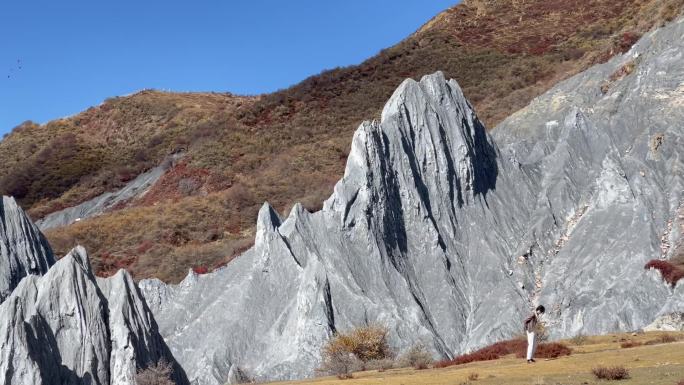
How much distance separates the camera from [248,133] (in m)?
111

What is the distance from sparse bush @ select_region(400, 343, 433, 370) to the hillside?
29.4 meters

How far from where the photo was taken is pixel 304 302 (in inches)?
1567

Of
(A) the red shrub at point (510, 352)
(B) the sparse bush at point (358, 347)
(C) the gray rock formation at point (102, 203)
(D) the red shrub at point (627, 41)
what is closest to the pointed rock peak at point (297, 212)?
(B) the sparse bush at point (358, 347)

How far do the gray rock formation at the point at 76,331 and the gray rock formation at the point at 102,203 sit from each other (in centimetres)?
6648

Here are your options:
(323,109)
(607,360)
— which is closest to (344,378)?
(607,360)

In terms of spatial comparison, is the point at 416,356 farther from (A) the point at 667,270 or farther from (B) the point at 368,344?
(A) the point at 667,270

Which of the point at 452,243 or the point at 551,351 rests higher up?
the point at 452,243

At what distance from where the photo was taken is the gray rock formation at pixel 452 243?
39.2m

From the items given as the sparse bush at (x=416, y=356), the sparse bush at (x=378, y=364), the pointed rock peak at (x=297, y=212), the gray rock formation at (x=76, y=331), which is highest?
the pointed rock peak at (x=297, y=212)

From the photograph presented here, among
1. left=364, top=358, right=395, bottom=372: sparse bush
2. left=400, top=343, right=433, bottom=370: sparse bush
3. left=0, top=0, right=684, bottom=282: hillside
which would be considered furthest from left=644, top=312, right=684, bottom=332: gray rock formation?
left=0, top=0, right=684, bottom=282: hillside

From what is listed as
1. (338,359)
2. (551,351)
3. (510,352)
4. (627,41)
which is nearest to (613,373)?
(551,351)

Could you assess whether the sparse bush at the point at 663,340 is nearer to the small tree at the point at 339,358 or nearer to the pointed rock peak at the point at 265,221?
the small tree at the point at 339,358

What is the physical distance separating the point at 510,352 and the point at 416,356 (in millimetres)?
5328

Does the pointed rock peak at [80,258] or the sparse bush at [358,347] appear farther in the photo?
the sparse bush at [358,347]
